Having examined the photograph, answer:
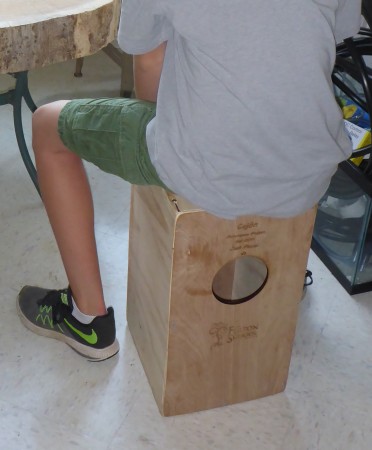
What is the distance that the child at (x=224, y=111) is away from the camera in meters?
1.16

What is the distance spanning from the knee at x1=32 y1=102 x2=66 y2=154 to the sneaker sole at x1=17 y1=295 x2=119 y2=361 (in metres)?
0.48

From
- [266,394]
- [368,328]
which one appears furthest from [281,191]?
[368,328]

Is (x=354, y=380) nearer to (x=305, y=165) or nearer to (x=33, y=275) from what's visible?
(x=305, y=165)

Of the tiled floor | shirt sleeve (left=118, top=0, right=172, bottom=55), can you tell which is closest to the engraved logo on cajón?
the tiled floor

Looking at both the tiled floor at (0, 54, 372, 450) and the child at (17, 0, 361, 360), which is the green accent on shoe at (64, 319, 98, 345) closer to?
the tiled floor at (0, 54, 372, 450)

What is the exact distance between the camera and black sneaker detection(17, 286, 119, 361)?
172 centimetres

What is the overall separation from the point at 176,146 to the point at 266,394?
0.71m

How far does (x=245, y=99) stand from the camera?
1.21m

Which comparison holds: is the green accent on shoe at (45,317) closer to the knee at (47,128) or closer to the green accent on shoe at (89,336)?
the green accent on shoe at (89,336)

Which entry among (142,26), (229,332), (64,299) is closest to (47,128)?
(142,26)

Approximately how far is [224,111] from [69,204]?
0.52 meters

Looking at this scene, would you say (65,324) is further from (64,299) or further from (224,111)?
(224,111)

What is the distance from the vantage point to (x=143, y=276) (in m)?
1.65

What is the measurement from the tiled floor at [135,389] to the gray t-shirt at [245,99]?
539mm
